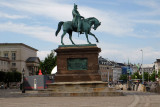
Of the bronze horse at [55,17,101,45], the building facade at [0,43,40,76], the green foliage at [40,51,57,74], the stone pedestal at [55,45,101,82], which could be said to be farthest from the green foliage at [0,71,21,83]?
the stone pedestal at [55,45,101,82]

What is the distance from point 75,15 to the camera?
116 ft

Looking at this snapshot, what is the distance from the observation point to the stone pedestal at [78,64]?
33.6 meters

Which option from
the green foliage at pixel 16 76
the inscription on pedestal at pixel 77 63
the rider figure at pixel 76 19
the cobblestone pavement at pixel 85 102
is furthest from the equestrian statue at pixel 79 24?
the green foliage at pixel 16 76

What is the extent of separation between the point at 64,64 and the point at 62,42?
108 inches

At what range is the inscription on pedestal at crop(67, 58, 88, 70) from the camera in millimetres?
33844

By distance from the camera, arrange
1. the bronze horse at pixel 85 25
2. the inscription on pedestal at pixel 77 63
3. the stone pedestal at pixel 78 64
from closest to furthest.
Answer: the stone pedestal at pixel 78 64 < the inscription on pedestal at pixel 77 63 < the bronze horse at pixel 85 25

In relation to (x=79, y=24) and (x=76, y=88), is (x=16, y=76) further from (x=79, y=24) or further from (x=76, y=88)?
(x=76, y=88)

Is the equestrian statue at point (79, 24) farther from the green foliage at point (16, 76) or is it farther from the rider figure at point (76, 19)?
the green foliage at point (16, 76)

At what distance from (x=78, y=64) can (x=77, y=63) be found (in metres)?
0.13

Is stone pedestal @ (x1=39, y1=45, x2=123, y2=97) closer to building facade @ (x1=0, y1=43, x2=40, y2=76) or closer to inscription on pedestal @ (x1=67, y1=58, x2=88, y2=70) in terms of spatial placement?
inscription on pedestal @ (x1=67, y1=58, x2=88, y2=70)

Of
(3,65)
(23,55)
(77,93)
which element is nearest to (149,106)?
(77,93)

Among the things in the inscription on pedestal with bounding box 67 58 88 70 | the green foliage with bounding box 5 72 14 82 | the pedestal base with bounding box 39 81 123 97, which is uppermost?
the inscription on pedestal with bounding box 67 58 88 70

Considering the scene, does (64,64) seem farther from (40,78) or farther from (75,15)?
(40,78)

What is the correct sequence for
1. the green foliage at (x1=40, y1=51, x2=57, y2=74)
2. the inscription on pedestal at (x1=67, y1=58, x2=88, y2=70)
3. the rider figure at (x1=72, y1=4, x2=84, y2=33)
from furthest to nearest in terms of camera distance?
the green foliage at (x1=40, y1=51, x2=57, y2=74) < the rider figure at (x1=72, y1=4, x2=84, y2=33) < the inscription on pedestal at (x1=67, y1=58, x2=88, y2=70)
